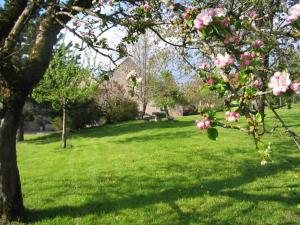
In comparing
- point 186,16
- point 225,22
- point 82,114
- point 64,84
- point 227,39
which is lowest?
point 82,114

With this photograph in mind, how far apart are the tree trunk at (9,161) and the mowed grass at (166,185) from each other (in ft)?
1.65

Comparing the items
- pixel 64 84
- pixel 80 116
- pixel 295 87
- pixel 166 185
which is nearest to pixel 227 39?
pixel 295 87

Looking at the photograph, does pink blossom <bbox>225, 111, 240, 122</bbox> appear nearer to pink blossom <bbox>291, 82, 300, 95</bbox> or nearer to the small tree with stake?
pink blossom <bbox>291, 82, 300, 95</bbox>

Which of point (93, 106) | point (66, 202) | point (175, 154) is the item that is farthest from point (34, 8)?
point (93, 106)

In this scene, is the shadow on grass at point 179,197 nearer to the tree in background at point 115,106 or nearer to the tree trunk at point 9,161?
the tree trunk at point 9,161

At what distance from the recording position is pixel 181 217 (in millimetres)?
8547

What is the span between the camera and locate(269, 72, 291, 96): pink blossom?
3.11 metres

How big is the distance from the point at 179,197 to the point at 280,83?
7069 millimetres

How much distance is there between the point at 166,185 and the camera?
11.1m

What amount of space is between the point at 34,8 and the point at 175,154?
8.94m

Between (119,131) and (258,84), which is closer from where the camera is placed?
(258,84)

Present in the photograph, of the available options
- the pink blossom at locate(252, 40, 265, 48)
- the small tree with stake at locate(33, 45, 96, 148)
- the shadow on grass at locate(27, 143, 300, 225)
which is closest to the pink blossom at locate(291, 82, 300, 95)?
the pink blossom at locate(252, 40, 265, 48)

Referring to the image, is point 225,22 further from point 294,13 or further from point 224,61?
point 294,13

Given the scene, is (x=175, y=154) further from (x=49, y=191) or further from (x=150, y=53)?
(x=150, y=53)
